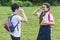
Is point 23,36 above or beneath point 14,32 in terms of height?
beneath

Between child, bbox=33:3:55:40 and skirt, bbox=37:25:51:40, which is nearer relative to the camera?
child, bbox=33:3:55:40

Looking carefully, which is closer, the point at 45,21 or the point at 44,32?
the point at 45,21

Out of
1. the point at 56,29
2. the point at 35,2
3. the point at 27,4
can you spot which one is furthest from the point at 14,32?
the point at 35,2

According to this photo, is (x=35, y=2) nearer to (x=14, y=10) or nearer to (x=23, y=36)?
(x=23, y=36)

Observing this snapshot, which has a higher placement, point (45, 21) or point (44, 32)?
point (45, 21)

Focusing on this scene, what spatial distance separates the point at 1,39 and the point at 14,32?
3.14m

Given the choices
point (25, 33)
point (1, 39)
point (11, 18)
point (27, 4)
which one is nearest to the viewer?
point (11, 18)

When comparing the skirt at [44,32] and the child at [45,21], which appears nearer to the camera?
the child at [45,21]

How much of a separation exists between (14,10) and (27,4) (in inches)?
1027

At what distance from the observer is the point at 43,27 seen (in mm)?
6941

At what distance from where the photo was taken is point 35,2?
36.8 meters

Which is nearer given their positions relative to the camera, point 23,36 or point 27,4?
point 23,36

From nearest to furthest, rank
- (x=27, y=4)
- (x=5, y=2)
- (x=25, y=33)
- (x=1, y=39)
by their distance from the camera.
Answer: (x=1, y=39) < (x=25, y=33) < (x=27, y=4) < (x=5, y=2)

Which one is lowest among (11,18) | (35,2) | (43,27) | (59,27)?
(35,2)
